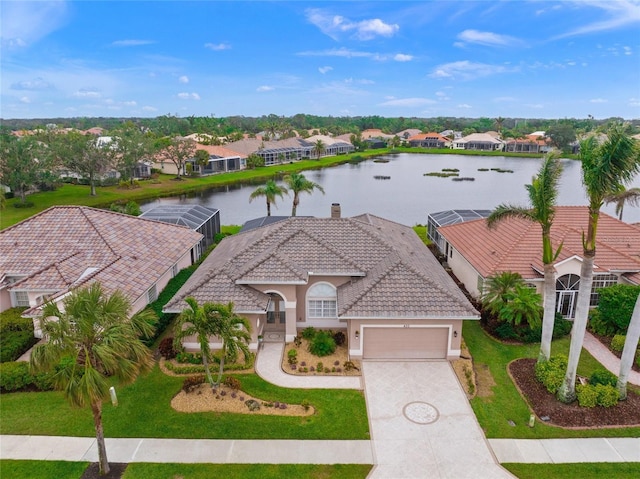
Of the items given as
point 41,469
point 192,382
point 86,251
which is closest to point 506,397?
point 192,382

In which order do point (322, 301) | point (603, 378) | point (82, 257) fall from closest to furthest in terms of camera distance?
1. point (603, 378)
2. point (322, 301)
3. point (82, 257)

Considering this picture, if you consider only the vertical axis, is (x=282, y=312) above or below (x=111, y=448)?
above

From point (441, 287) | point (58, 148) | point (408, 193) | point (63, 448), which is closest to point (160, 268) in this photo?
point (63, 448)

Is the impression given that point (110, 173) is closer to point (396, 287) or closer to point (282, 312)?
point (282, 312)

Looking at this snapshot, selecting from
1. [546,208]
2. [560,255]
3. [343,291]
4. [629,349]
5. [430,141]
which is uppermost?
[546,208]

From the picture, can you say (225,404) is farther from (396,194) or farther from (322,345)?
(396,194)

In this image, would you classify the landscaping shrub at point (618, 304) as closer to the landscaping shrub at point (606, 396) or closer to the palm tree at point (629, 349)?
the palm tree at point (629, 349)
